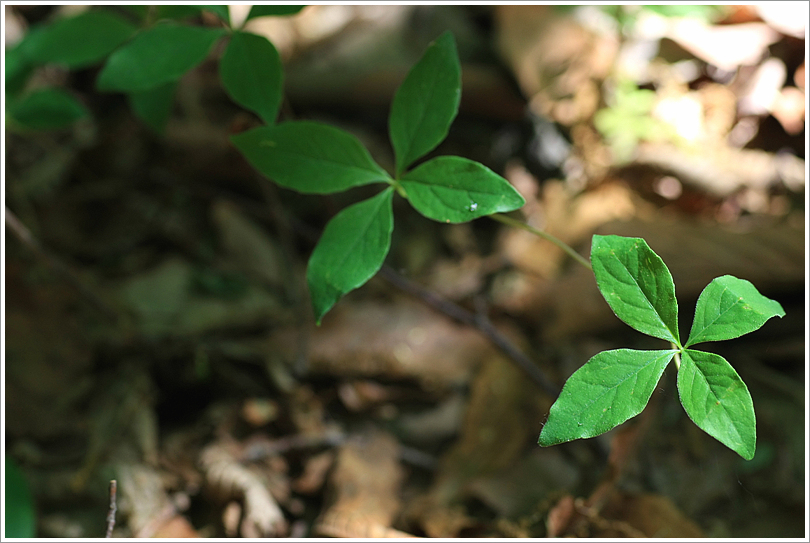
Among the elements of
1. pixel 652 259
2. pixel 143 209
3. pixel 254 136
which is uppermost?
pixel 254 136

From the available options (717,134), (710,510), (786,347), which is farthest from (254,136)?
(717,134)

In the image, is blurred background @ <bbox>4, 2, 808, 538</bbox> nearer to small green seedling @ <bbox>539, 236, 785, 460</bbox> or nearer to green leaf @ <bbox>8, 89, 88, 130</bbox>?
green leaf @ <bbox>8, 89, 88, 130</bbox>

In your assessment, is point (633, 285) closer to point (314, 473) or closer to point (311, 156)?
point (311, 156)

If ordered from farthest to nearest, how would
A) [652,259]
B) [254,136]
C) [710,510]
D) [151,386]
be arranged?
[151,386]
[710,510]
[254,136]
[652,259]

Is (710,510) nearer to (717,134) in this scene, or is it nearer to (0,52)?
(717,134)

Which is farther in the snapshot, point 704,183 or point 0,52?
point 704,183

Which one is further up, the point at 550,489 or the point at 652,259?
the point at 652,259
